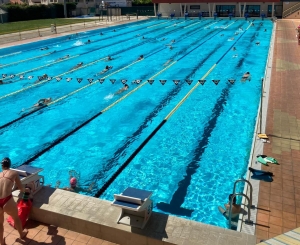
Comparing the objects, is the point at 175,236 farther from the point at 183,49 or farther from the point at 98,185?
the point at 183,49

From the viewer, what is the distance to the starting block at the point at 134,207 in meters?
4.20

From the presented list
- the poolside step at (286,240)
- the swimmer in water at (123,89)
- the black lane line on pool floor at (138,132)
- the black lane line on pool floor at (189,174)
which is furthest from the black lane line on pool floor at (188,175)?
the swimmer in water at (123,89)

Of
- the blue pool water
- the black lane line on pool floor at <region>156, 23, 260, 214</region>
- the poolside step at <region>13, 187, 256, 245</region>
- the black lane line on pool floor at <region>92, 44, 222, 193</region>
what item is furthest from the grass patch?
the poolside step at <region>13, 187, 256, 245</region>

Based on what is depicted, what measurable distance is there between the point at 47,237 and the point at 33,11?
4587 centimetres

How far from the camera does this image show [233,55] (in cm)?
2016

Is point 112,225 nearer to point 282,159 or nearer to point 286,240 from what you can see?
point 286,240

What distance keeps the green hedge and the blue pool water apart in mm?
24818

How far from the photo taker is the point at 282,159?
6.93 m

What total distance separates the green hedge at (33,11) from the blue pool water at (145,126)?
2482 cm

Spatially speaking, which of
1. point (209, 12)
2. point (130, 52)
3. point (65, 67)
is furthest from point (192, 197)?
point (209, 12)

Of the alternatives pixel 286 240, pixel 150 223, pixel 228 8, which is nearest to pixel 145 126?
pixel 150 223

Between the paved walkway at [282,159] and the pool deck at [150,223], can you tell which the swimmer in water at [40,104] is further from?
the paved walkway at [282,159]

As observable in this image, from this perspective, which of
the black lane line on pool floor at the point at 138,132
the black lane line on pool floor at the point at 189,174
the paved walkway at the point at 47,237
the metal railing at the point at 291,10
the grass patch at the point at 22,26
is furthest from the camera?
the metal railing at the point at 291,10

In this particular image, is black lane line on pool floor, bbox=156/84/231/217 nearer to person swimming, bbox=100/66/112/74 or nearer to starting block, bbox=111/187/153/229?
starting block, bbox=111/187/153/229
